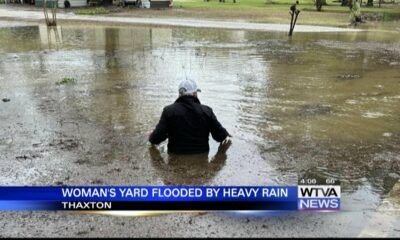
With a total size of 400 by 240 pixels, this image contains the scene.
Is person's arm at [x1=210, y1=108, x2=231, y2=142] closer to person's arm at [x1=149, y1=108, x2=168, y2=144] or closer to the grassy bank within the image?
person's arm at [x1=149, y1=108, x2=168, y2=144]

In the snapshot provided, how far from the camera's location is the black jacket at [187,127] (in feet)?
20.3

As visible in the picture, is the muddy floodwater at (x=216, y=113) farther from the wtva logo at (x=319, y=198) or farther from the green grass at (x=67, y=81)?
the wtva logo at (x=319, y=198)

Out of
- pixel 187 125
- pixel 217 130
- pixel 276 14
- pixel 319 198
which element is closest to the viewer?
pixel 319 198

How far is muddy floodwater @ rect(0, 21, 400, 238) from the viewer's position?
607cm

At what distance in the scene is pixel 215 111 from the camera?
901cm

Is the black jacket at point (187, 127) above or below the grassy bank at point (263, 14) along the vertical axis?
below

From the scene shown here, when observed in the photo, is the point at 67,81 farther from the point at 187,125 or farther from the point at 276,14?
the point at 276,14

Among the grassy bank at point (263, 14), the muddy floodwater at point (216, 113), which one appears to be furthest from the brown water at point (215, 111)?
the grassy bank at point (263, 14)

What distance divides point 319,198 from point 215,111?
435cm

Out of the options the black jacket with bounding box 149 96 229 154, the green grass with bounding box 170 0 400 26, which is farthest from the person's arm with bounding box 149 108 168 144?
the green grass with bounding box 170 0 400 26

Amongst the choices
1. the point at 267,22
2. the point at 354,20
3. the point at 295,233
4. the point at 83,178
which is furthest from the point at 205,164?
the point at 354,20

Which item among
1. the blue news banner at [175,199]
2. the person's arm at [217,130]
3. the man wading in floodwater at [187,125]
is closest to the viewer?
the blue news banner at [175,199]

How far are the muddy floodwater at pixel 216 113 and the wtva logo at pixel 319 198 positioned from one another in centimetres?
25

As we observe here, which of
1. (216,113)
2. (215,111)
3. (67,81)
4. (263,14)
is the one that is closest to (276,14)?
(263,14)
